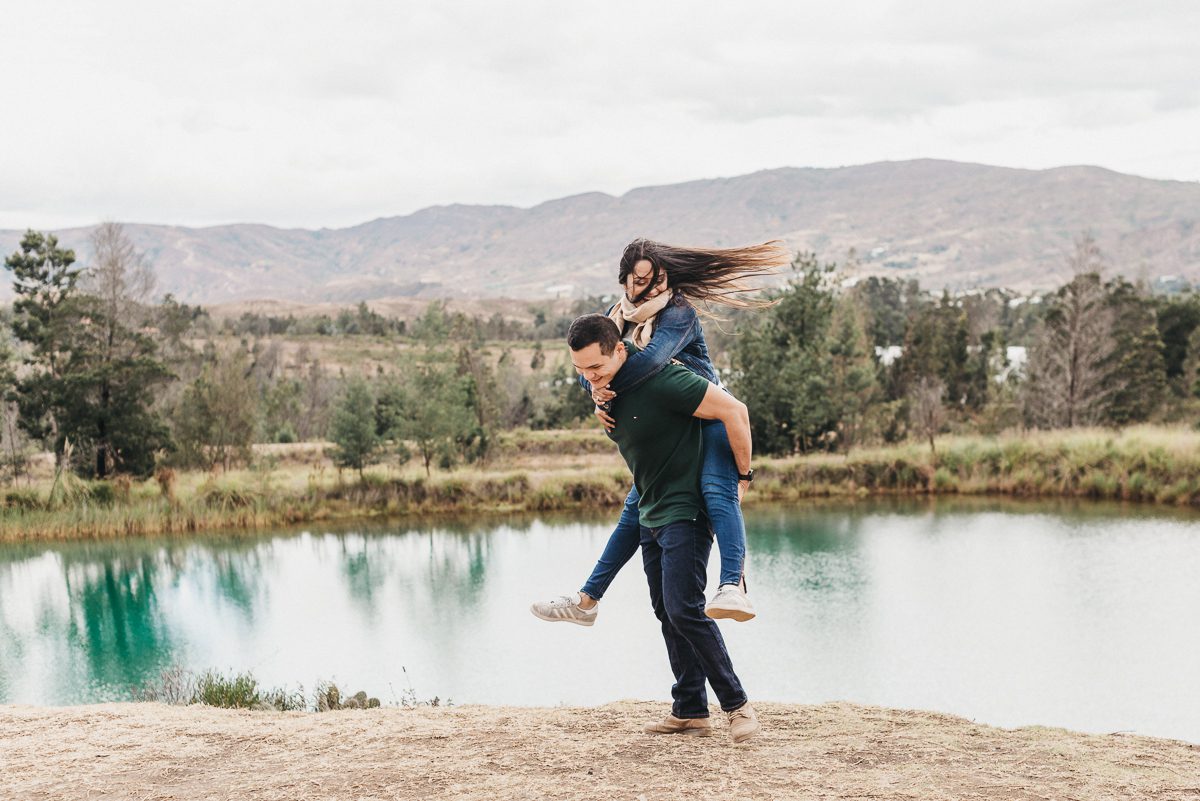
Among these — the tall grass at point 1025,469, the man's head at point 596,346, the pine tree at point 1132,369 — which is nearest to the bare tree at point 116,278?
the tall grass at point 1025,469

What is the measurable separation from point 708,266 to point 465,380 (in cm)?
1982

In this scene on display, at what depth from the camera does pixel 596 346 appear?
12.5 feet

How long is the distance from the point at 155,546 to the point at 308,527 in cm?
262

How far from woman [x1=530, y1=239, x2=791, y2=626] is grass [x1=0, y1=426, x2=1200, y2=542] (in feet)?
52.4

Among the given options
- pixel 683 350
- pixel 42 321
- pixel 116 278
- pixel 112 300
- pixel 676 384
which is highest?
pixel 116 278

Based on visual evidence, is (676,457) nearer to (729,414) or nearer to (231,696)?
(729,414)

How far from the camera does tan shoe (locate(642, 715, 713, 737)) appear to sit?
4246 millimetres

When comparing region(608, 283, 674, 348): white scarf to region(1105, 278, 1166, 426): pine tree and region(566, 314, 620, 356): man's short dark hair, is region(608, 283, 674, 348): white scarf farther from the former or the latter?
region(1105, 278, 1166, 426): pine tree

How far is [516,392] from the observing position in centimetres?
3425

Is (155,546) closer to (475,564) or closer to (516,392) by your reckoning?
(475,564)

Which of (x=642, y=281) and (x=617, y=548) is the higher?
(x=642, y=281)

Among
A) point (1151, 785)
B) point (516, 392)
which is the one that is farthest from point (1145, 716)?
point (516, 392)

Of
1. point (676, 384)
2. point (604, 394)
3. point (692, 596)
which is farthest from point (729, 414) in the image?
point (692, 596)

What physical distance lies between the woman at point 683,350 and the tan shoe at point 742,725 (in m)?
0.51
